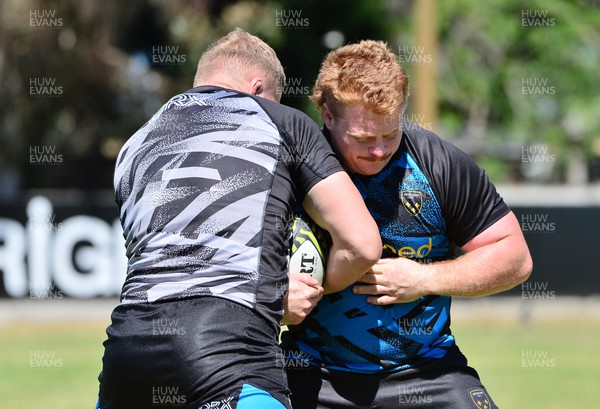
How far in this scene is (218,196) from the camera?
11.6 ft

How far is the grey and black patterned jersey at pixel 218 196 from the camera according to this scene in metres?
3.46

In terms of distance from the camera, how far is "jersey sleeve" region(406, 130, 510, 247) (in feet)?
14.2

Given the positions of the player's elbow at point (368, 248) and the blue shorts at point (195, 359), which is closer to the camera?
the blue shorts at point (195, 359)

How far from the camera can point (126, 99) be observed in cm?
2464

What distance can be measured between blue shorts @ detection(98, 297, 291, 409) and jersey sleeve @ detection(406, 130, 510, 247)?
1.21 meters

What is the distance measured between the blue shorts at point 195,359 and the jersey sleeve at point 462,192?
3.96 feet

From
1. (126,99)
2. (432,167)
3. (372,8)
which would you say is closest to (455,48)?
(372,8)

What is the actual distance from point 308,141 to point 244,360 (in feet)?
2.88
